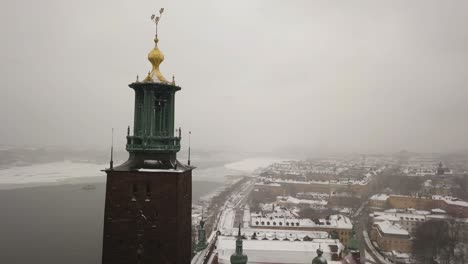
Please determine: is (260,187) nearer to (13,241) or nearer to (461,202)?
(461,202)

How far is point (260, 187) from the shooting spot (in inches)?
1935

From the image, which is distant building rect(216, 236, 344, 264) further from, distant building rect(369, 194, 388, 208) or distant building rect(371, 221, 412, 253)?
distant building rect(369, 194, 388, 208)

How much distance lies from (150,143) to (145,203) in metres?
1.04

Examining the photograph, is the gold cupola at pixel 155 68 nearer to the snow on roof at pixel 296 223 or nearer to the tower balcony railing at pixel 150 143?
the tower balcony railing at pixel 150 143

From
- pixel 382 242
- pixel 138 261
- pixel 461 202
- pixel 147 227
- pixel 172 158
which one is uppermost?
pixel 172 158

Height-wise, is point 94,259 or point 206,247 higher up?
point 206,247

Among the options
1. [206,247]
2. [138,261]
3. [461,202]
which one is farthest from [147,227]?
[461,202]

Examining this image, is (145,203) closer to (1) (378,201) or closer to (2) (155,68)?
(2) (155,68)

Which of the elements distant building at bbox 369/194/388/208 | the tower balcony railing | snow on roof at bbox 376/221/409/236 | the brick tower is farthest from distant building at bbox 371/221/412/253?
the tower balcony railing

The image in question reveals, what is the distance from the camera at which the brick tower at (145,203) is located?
6746 mm

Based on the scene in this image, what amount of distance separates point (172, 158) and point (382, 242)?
2485 centimetres

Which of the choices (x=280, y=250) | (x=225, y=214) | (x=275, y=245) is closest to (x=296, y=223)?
(x=225, y=214)

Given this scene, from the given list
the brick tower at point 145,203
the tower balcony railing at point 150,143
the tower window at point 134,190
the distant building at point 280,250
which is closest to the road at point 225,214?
the distant building at point 280,250

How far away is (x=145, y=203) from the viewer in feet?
22.2
